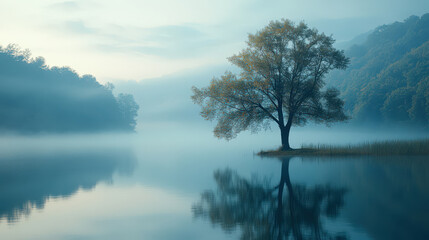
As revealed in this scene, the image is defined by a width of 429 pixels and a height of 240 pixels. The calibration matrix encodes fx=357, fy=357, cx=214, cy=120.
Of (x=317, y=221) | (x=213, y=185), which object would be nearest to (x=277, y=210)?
(x=317, y=221)

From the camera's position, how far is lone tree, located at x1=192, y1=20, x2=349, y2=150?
38.5 m

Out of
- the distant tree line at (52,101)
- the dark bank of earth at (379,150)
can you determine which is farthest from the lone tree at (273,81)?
the distant tree line at (52,101)

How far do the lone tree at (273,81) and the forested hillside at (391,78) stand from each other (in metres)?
76.8

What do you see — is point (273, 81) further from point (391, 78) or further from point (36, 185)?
point (391, 78)

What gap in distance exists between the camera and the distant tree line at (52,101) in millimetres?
113438

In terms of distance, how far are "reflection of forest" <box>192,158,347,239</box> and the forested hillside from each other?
3958 inches

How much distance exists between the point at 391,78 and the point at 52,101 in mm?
125227

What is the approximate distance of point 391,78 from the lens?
130875 millimetres

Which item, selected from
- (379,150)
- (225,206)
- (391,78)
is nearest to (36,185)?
(225,206)

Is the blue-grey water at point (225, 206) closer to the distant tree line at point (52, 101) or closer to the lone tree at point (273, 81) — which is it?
the lone tree at point (273, 81)

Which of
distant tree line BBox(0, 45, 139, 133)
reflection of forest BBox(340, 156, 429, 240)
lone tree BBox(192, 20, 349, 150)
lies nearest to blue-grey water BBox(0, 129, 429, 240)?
reflection of forest BBox(340, 156, 429, 240)

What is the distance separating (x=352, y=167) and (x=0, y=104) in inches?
4446

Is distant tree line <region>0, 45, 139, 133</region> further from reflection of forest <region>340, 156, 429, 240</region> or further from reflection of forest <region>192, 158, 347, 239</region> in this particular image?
reflection of forest <region>340, 156, 429, 240</region>

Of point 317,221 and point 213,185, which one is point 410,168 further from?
point 317,221
